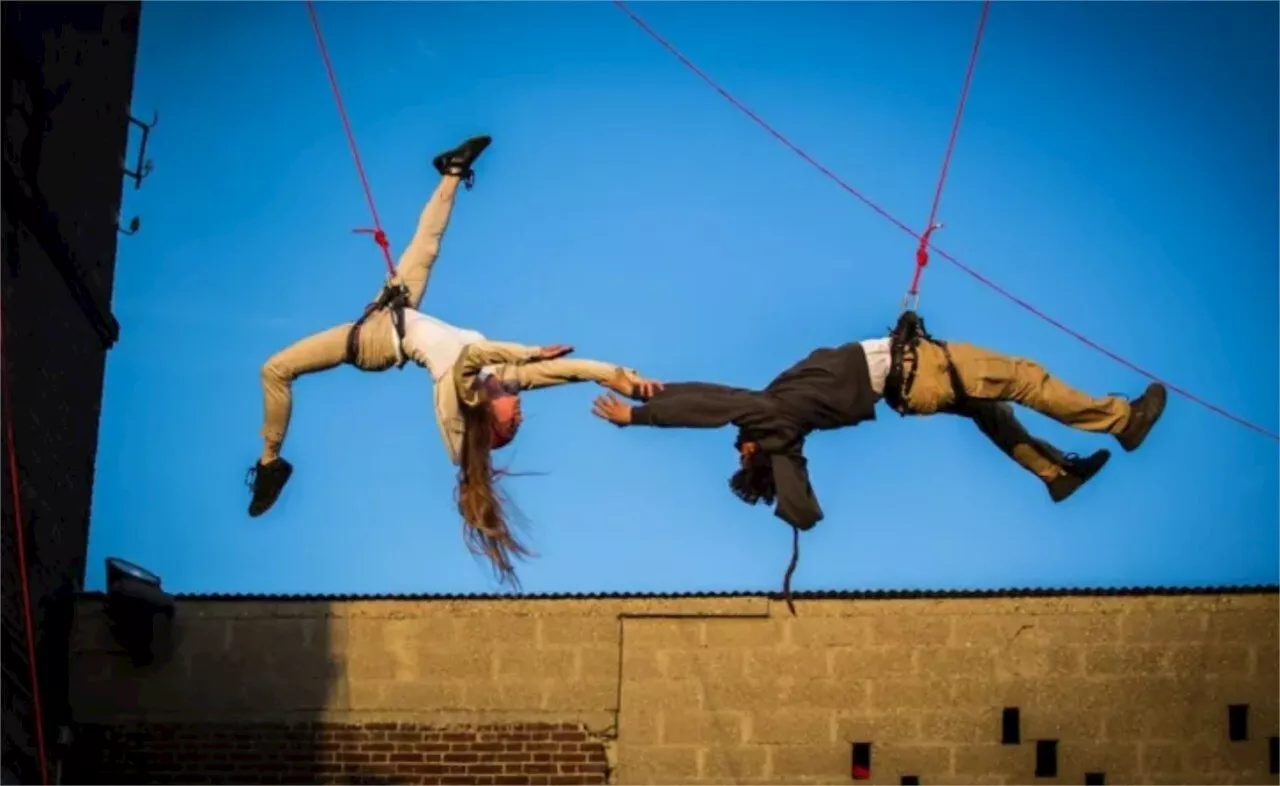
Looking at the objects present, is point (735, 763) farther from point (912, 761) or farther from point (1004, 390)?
point (1004, 390)

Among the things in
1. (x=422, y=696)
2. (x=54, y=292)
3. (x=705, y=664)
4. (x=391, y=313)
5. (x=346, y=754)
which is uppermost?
(x=54, y=292)

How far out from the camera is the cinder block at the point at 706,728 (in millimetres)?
12328

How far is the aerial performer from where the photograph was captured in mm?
8680

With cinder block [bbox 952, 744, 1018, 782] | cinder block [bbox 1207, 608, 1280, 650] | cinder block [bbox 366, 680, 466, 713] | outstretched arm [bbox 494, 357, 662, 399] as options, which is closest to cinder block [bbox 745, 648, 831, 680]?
cinder block [bbox 952, 744, 1018, 782]

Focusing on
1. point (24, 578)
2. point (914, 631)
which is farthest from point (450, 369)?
point (914, 631)

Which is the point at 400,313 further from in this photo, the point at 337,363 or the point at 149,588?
the point at 149,588

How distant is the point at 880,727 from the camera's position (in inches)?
482

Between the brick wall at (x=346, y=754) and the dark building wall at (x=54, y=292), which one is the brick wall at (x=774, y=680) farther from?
the dark building wall at (x=54, y=292)

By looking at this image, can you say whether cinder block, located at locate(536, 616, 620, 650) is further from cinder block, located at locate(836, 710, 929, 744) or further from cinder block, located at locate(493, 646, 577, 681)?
cinder block, located at locate(836, 710, 929, 744)

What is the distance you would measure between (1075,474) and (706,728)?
3529mm

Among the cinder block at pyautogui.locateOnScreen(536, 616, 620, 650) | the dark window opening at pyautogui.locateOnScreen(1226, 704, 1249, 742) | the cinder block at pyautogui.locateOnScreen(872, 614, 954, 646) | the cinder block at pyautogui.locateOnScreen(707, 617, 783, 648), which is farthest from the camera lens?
the cinder block at pyautogui.locateOnScreen(536, 616, 620, 650)

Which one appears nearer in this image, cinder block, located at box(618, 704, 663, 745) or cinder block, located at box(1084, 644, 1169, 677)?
cinder block, located at box(1084, 644, 1169, 677)

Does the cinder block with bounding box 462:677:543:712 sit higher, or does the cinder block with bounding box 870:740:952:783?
the cinder block with bounding box 462:677:543:712

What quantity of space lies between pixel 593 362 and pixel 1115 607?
4646 mm
